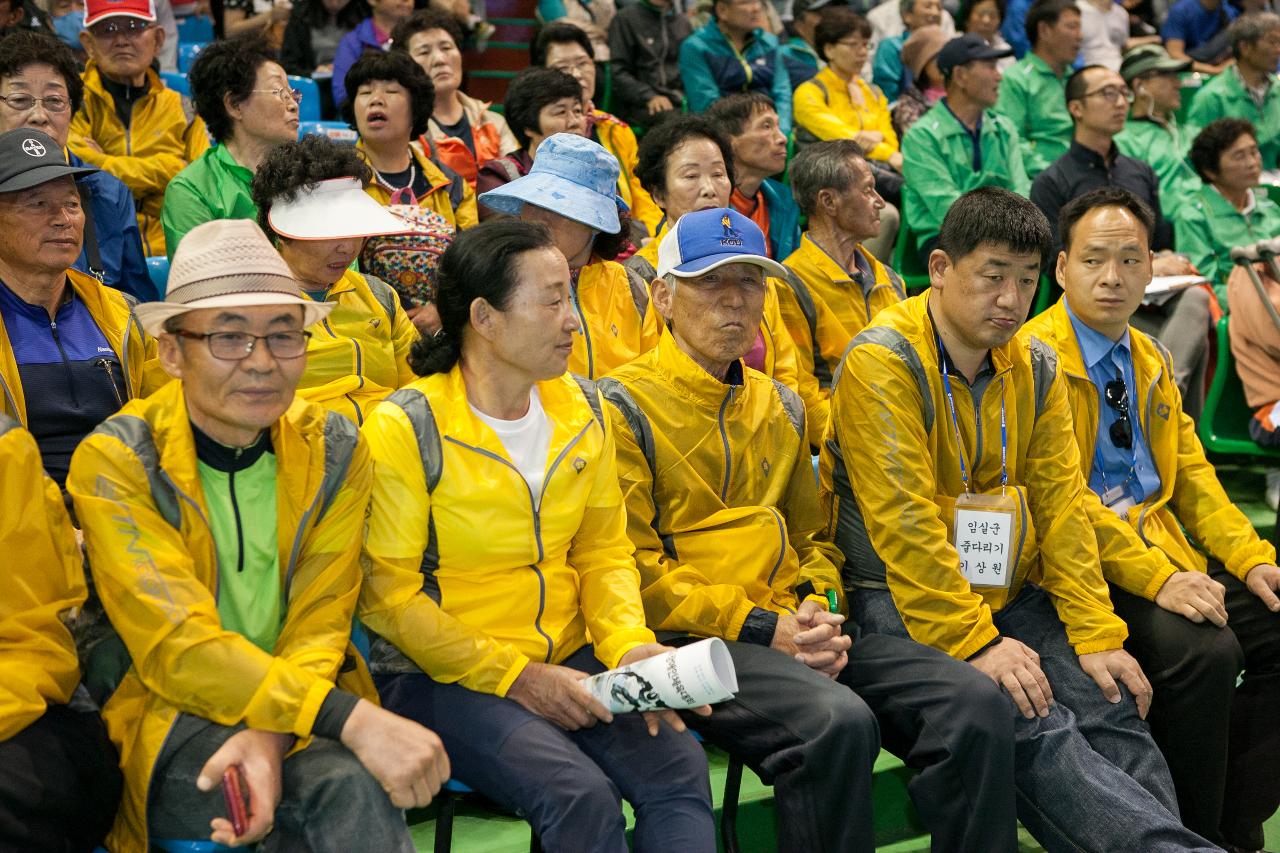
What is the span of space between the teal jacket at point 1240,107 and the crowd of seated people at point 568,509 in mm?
3980

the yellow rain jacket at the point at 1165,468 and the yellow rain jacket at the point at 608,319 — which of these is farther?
the yellow rain jacket at the point at 608,319

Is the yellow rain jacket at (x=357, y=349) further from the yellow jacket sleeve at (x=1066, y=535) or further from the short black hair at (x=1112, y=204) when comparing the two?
the short black hair at (x=1112, y=204)

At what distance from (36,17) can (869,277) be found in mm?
3267

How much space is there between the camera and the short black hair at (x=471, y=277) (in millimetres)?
2518

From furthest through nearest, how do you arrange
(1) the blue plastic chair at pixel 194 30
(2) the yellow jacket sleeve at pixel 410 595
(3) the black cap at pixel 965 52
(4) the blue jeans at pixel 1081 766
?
1. (1) the blue plastic chair at pixel 194 30
2. (3) the black cap at pixel 965 52
3. (4) the blue jeans at pixel 1081 766
4. (2) the yellow jacket sleeve at pixel 410 595

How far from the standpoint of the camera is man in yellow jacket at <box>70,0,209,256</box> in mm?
4395

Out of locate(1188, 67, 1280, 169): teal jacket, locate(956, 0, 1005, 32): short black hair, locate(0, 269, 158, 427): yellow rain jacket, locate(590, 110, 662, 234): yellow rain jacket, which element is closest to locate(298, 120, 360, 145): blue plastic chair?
locate(590, 110, 662, 234): yellow rain jacket

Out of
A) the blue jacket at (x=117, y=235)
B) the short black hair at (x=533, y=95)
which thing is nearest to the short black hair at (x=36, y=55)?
the blue jacket at (x=117, y=235)

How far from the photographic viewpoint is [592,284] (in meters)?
3.64

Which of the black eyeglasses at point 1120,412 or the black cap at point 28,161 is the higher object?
the black cap at point 28,161

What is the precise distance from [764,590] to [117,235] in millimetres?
1980

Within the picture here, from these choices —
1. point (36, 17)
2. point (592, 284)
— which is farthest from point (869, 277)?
point (36, 17)

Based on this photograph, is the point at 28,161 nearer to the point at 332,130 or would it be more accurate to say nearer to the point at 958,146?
the point at 332,130

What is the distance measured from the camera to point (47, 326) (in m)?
2.78
